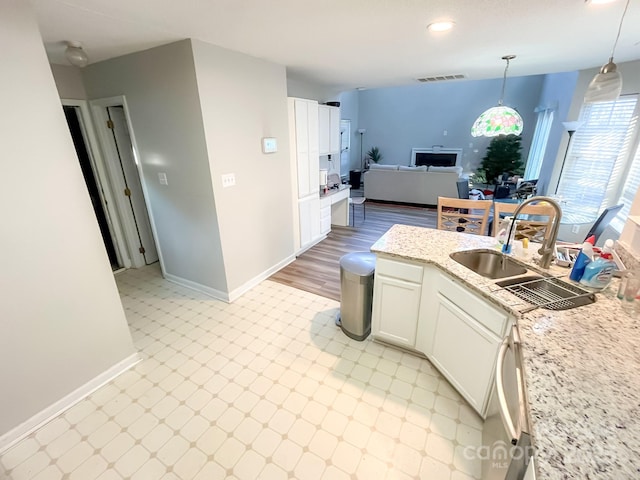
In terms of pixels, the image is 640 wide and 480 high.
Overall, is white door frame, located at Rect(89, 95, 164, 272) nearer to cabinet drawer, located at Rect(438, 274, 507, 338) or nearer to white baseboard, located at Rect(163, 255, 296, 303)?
white baseboard, located at Rect(163, 255, 296, 303)

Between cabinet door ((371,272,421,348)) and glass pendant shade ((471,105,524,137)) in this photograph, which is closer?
cabinet door ((371,272,421,348))

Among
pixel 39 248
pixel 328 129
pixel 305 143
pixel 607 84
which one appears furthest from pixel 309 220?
pixel 607 84

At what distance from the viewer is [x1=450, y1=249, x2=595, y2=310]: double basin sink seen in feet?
4.68

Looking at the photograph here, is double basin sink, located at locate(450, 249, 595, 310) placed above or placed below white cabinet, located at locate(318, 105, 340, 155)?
below

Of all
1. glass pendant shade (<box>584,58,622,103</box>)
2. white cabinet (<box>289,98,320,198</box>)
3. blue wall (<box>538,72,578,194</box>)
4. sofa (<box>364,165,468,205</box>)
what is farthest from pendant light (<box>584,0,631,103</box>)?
sofa (<box>364,165,468,205</box>)

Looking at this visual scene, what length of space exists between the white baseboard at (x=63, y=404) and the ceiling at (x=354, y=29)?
7.80 ft

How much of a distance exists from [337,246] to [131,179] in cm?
297

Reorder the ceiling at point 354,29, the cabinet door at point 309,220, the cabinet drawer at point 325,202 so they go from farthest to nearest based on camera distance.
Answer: the cabinet drawer at point 325,202, the cabinet door at point 309,220, the ceiling at point 354,29

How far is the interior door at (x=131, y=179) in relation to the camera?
3.24 metres

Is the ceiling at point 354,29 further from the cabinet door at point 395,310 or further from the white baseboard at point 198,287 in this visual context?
the white baseboard at point 198,287

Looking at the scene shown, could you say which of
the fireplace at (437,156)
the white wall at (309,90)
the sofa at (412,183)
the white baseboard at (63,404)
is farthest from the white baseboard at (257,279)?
the fireplace at (437,156)

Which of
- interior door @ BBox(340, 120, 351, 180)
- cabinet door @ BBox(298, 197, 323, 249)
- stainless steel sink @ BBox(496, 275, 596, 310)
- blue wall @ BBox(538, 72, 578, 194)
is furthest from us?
interior door @ BBox(340, 120, 351, 180)

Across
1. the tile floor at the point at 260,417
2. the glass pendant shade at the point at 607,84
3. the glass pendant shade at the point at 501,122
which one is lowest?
the tile floor at the point at 260,417

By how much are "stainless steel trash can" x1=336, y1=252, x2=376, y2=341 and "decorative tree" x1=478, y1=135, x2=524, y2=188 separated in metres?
7.38
